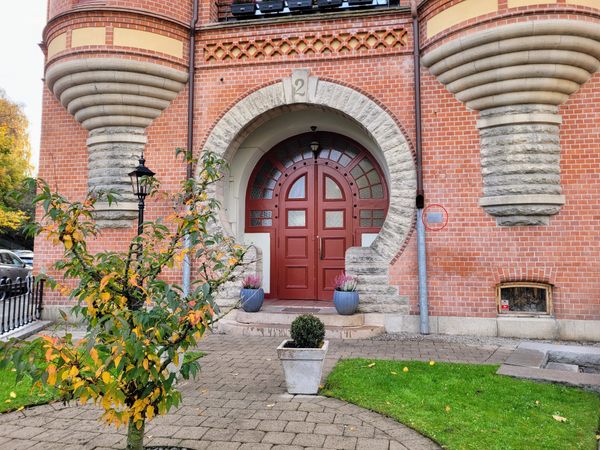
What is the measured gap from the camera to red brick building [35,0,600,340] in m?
7.10

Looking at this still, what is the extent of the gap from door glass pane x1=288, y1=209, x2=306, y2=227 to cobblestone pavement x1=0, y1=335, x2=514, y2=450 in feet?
15.2

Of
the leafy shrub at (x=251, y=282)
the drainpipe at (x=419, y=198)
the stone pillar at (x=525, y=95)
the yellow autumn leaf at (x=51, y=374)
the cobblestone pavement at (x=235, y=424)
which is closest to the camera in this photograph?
the yellow autumn leaf at (x=51, y=374)

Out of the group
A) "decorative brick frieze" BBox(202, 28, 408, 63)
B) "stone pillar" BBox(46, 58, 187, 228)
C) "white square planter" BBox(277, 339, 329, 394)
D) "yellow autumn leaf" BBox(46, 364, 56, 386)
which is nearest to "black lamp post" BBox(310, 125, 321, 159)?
"decorative brick frieze" BBox(202, 28, 408, 63)

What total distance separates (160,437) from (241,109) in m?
6.49

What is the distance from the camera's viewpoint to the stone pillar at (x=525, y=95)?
6879mm

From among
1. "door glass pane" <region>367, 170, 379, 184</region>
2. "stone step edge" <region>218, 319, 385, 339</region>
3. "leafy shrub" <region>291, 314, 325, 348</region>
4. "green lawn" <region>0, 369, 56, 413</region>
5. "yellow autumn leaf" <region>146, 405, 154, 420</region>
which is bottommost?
"green lawn" <region>0, 369, 56, 413</region>

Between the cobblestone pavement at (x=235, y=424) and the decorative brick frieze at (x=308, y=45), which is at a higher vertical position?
the decorative brick frieze at (x=308, y=45)

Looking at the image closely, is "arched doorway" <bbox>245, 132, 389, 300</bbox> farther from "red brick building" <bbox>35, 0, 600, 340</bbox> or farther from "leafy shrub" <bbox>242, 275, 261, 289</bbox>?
"leafy shrub" <bbox>242, 275, 261, 289</bbox>

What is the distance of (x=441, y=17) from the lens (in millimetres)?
7676

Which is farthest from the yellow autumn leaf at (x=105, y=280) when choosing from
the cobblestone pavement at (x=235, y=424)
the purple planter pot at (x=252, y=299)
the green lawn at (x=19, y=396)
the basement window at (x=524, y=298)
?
the basement window at (x=524, y=298)

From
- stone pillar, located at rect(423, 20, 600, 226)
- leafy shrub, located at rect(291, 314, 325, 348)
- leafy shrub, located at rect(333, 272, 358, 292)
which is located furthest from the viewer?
leafy shrub, located at rect(333, 272, 358, 292)

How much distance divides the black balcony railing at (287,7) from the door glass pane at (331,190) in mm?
3398

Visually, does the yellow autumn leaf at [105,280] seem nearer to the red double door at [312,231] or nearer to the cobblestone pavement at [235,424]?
the cobblestone pavement at [235,424]

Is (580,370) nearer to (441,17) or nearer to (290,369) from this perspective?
(290,369)
